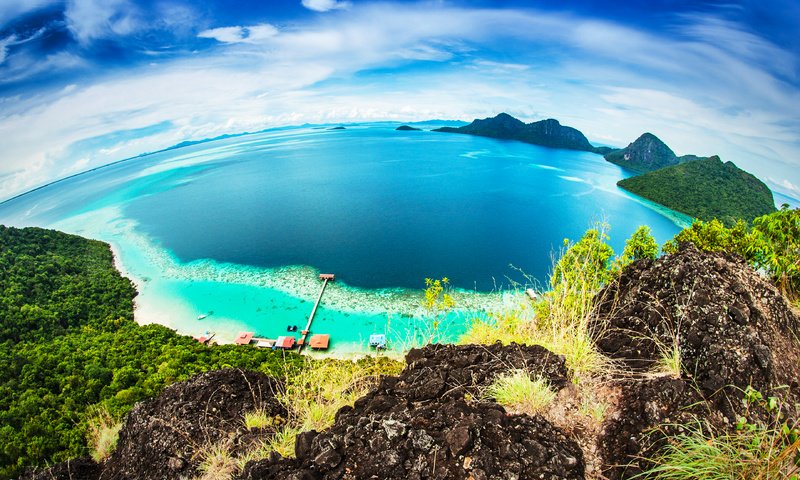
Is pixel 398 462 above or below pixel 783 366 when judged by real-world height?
below

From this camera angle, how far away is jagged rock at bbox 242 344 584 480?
2.72 meters

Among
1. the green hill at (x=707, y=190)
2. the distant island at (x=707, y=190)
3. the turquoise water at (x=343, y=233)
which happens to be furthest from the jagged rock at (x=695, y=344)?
the green hill at (x=707, y=190)

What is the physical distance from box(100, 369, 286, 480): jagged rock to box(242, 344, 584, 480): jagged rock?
1.99m

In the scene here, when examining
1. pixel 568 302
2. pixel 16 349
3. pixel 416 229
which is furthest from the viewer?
pixel 416 229

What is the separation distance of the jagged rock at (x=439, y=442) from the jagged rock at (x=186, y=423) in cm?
199

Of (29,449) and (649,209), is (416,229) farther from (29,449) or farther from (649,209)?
(649,209)

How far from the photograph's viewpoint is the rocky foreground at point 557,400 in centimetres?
282

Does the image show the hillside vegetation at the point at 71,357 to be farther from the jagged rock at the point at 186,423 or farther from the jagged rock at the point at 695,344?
the jagged rock at the point at 695,344

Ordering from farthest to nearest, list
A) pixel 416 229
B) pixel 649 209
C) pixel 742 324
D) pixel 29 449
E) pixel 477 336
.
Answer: pixel 649 209
pixel 416 229
pixel 29 449
pixel 477 336
pixel 742 324

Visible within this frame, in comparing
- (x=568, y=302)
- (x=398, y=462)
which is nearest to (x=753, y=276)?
(x=568, y=302)

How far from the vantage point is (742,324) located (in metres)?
3.61

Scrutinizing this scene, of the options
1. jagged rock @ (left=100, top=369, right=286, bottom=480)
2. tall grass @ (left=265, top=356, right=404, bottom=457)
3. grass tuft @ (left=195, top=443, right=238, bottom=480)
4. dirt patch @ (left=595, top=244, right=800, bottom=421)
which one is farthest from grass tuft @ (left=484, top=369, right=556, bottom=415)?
jagged rock @ (left=100, top=369, right=286, bottom=480)

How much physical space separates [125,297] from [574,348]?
5266 cm

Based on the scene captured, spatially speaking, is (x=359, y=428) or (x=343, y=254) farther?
(x=343, y=254)
